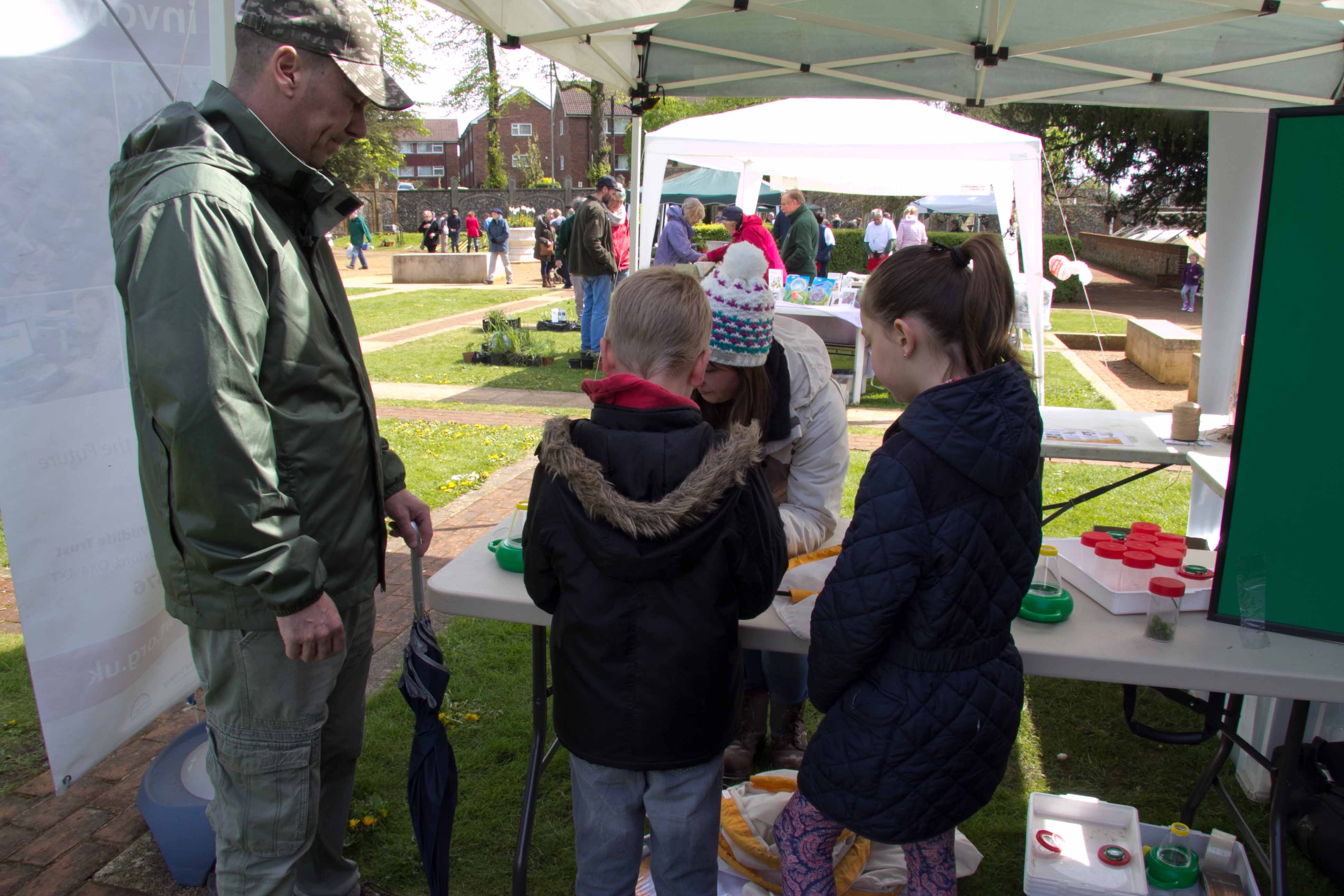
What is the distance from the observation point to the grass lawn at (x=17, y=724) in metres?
2.75

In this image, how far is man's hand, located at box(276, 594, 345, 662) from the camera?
153cm

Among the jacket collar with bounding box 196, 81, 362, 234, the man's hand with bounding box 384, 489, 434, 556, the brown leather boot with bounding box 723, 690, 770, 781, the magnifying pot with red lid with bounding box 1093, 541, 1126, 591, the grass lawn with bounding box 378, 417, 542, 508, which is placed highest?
the jacket collar with bounding box 196, 81, 362, 234

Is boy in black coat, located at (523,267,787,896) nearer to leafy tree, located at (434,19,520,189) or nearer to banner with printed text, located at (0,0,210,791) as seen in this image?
banner with printed text, located at (0,0,210,791)

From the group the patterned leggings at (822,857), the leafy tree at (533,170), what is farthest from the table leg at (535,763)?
the leafy tree at (533,170)

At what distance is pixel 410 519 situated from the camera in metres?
2.12

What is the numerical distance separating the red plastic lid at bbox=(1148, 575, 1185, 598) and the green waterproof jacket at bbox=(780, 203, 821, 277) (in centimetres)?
921

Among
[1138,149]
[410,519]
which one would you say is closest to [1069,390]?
[410,519]

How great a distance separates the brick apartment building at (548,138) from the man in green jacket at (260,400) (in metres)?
53.1

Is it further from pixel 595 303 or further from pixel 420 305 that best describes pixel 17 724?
pixel 420 305

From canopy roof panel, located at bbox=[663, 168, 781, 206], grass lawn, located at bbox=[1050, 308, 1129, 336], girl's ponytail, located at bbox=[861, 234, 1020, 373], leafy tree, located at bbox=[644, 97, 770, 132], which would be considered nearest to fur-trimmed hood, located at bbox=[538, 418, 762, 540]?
girl's ponytail, located at bbox=[861, 234, 1020, 373]

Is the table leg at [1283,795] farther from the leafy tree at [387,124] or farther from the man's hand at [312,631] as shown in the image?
the leafy tree at [387,124]

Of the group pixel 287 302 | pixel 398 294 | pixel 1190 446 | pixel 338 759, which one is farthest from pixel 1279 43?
pixel 398 294

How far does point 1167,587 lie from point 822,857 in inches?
37.6

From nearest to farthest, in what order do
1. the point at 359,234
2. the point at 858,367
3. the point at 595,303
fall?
the point at 858,367 < the point at 595,303 < the point at 359,234
